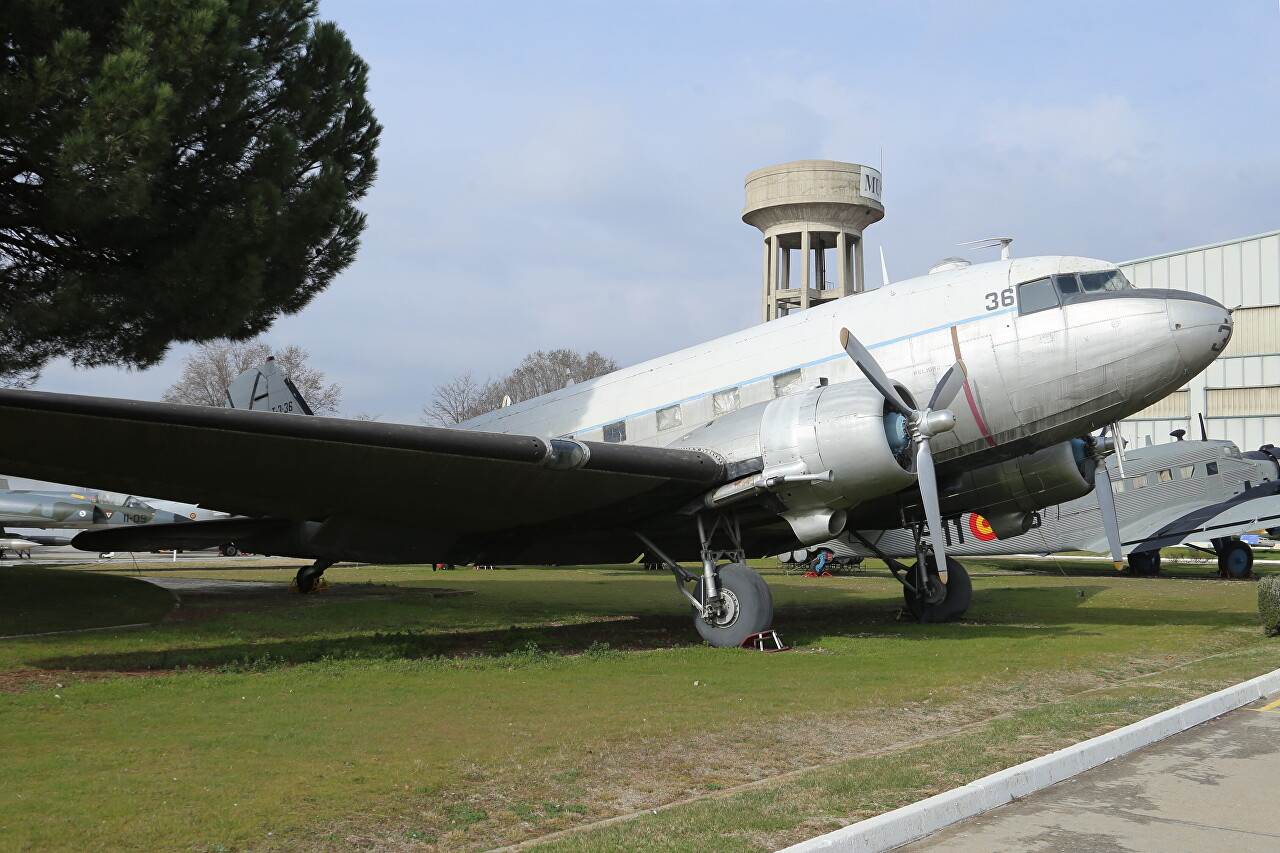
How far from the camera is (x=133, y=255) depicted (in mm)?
15703

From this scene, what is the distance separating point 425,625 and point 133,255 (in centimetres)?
760

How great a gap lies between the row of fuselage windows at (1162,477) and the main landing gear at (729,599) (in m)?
18.9

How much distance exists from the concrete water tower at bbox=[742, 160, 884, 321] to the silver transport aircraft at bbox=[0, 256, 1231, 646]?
155ft

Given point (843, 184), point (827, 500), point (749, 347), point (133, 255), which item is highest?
point (843, 184)

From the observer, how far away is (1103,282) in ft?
41.2

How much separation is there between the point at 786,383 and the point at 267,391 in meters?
11.3

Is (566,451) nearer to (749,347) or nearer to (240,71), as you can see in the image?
(749,347)

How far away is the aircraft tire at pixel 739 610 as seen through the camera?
1219cm

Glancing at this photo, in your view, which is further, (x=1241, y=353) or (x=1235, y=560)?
(x=1241, y=353)

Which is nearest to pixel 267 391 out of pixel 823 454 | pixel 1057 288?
pixel 823 454

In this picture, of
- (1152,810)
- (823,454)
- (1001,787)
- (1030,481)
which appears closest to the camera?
(1152,810)

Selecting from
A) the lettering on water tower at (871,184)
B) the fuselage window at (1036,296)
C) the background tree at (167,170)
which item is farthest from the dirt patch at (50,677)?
the lettering on water tower at (871,184)

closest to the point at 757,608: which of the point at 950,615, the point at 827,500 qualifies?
the point at 827,500

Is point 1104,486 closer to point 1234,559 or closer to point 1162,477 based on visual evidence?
point 1162,477
